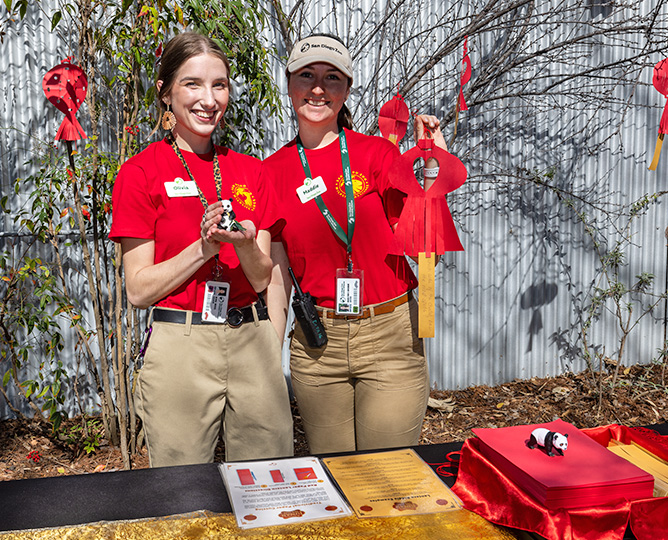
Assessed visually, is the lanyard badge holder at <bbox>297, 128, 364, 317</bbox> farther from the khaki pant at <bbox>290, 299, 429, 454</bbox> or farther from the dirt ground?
the dirt ground

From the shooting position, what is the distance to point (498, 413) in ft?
12.5

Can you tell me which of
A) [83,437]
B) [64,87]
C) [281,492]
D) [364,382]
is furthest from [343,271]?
[83,437]

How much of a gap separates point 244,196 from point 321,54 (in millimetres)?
470

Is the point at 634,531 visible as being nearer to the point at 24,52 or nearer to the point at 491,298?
the point at 491,298

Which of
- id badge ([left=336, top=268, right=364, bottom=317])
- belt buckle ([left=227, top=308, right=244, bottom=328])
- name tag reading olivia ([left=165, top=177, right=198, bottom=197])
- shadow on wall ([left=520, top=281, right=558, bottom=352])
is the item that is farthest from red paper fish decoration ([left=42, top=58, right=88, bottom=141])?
shadow on wall ([left=520, top=281, right=558, bottom=352])

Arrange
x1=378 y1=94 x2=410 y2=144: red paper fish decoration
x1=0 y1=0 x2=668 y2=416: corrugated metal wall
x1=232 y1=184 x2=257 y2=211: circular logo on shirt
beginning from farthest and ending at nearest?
x1=0 y1=0 x2=668 y2=416: corrugated metal wall, x1=378 y1=94 x2=410 y2=144: red paper fish decoration, x1=232 y1=184 x2=257 y2=211: circular logo on shirt

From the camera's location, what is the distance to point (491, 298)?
13.5ft

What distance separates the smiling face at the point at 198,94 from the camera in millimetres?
1699

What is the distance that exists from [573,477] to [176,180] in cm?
121

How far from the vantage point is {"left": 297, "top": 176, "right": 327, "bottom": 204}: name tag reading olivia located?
183cm

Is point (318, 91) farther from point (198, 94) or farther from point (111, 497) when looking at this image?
point (111, 497)

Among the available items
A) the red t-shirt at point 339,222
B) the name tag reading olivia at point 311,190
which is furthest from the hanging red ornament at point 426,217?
the name tag reading olivia at point 311,190

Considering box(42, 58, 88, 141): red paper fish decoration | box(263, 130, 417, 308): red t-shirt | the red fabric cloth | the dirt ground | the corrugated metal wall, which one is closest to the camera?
the red fabric cloth

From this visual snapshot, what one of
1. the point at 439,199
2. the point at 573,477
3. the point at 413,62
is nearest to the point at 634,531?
the point at 573,477
